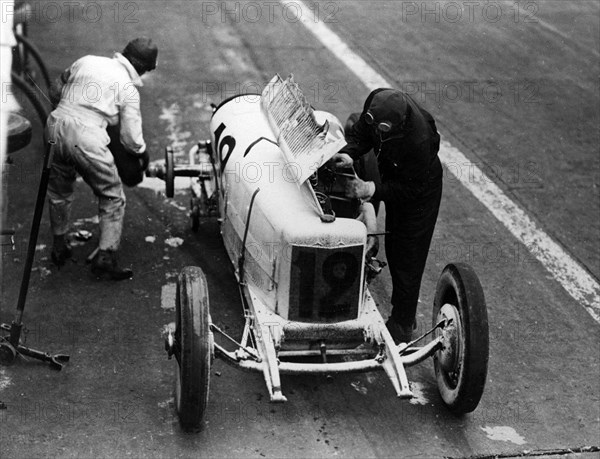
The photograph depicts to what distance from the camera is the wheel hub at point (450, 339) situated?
21.8ft

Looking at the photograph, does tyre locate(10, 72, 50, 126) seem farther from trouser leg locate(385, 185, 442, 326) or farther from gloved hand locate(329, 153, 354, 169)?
trouser leg locate(385, 185, 442, 326)

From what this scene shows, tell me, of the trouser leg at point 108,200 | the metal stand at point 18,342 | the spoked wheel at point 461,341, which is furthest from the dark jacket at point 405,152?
the metal stand at point 18,342

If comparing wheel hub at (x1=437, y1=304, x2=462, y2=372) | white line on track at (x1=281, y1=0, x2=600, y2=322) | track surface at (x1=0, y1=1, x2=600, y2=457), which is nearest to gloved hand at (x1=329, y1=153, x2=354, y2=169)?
wheel hub at (x1=437, y1=304, x2=462, y2=372)

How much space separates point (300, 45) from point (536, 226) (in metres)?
5.34

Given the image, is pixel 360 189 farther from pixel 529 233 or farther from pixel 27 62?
pixel 27 62

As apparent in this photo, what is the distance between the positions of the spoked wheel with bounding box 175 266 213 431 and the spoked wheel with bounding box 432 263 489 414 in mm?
1672

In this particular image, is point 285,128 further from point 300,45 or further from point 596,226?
point 300,45

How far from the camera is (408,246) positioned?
741 cm

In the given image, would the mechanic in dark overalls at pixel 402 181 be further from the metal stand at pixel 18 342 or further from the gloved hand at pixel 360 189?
the metal stand at pixel 18 342

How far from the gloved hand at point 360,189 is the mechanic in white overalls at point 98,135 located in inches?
85.2

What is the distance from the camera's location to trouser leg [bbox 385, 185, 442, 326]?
7.33 m

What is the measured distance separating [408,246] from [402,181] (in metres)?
0.53

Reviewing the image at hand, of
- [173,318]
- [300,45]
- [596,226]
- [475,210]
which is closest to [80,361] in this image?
[173,318]

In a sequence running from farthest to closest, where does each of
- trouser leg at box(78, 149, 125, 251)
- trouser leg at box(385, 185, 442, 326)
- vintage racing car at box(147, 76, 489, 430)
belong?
trouser leg at box(78, 149, 125, 251) → trouser leg at box(385, 185, 442, 326) → vintage racing car at box(147, 76, 489, 430)
